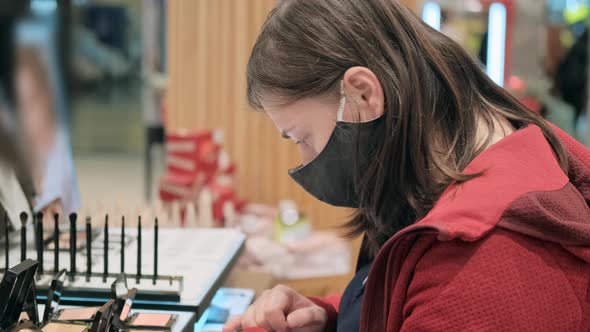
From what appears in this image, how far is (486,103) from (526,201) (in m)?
0.23

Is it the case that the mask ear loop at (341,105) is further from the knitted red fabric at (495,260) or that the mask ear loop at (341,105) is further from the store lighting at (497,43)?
the store lighting at (497,43)

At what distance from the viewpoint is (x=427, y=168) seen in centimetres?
87

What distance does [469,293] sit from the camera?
2.35ft

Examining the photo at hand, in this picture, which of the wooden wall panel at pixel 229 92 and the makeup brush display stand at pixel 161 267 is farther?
the wooden wall panel at pixel 229 92

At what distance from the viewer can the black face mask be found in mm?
902

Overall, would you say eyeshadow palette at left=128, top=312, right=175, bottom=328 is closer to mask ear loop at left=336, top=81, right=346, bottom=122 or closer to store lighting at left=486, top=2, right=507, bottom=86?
mask ear loop at left=336, top=81, right=346, bottom=122

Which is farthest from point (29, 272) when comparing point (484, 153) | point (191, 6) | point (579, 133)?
point (579, 133)

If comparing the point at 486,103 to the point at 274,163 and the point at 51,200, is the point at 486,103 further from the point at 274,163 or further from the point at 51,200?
the point at 274,163

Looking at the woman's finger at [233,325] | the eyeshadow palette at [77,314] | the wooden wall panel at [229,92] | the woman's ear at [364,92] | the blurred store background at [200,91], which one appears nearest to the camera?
the woman's ear at [364,92]

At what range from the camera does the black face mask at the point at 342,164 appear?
90 cm

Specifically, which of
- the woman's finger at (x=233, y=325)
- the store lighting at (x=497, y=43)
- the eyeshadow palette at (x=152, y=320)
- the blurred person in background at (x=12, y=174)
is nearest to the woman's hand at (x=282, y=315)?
the woman's finger at (x=233, y=325)

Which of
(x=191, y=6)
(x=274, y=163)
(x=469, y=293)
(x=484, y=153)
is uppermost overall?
(x=191, y=6)

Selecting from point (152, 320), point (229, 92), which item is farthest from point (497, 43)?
point (152, 320)

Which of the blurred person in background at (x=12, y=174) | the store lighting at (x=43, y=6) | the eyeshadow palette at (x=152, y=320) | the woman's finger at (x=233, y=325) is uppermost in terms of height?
the store lighting at (x=43, y=6)
